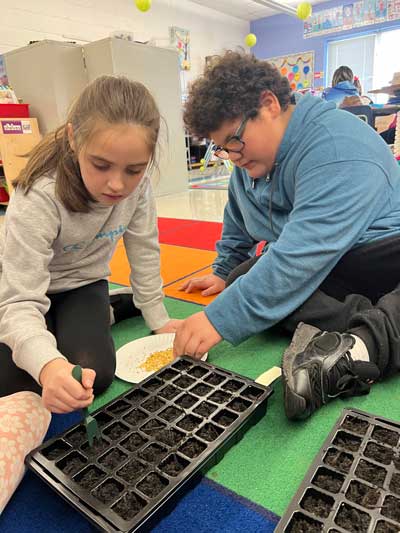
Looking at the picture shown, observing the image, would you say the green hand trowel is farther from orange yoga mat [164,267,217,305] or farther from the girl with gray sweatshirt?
orange yoga mat [164,267,217,305]

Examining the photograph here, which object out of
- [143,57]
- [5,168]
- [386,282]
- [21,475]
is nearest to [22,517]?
[21,475]

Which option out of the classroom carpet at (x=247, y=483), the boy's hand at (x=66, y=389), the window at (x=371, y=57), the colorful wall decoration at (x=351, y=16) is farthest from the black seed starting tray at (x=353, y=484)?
the colorful wall decoration at (x=351, y=16)

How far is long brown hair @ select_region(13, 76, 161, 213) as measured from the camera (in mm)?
682

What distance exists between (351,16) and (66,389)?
699cm

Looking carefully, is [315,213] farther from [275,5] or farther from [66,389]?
[275,5]

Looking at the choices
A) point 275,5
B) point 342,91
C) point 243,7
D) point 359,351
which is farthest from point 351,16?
point 359,351

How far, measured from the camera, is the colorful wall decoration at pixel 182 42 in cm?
559

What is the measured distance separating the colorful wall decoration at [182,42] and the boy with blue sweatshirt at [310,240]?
5308mm

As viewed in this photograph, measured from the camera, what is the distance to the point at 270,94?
2.71 ft

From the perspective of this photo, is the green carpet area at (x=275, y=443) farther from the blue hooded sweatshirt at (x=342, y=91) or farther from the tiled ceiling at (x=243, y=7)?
the tiled ceiling at (x=243, y=7)

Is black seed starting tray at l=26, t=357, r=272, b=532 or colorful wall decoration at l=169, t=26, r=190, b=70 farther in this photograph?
colorful wall decoration at l=169, t=26, r=190, b=70

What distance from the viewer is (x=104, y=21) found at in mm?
4699

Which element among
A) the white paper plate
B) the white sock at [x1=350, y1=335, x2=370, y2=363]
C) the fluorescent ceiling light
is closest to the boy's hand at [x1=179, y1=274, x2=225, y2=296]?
the white paper plate

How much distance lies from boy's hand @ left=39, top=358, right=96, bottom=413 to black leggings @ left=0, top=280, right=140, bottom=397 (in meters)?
0.20
